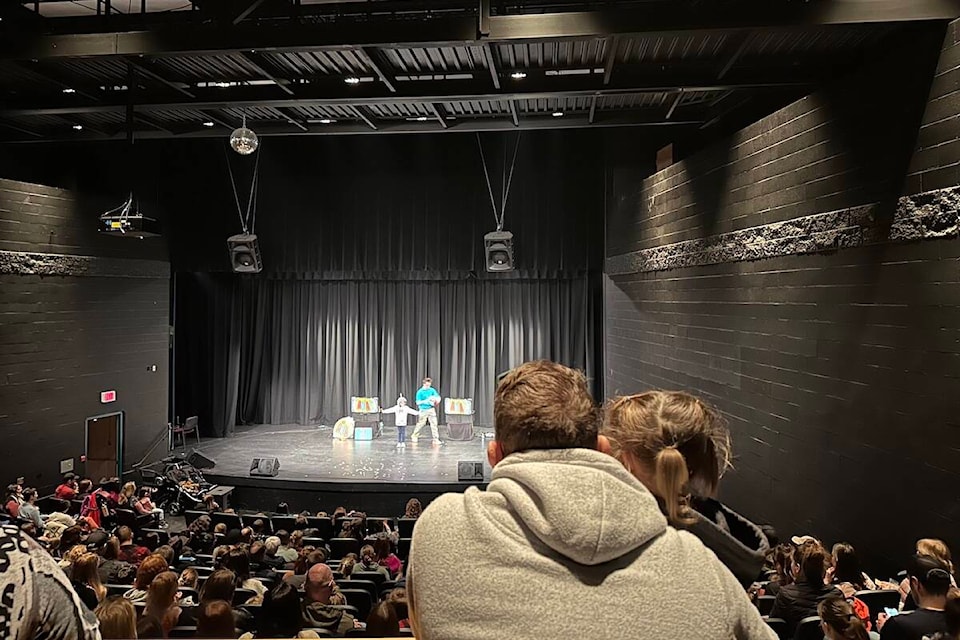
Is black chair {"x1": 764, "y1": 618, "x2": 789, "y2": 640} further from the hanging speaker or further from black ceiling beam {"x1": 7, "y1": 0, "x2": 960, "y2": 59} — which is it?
the hanging speaker

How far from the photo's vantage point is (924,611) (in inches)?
135

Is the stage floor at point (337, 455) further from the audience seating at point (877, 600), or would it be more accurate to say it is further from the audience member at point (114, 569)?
the audience seating at point (877, 600)

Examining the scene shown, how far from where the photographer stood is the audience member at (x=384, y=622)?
3.79 metres

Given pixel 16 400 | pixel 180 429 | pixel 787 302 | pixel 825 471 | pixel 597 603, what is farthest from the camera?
pixel 180 429

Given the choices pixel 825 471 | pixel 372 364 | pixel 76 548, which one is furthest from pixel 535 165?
pixel 76 548

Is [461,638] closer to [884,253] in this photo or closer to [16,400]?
[884,253]

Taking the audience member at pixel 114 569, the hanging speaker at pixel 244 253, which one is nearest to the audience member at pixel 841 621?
the audience member at pixel 114 569

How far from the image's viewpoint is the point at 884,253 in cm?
576

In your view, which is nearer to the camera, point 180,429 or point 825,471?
point 825,471

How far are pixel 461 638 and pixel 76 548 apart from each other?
546 cm

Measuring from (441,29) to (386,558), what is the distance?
4.96 metres

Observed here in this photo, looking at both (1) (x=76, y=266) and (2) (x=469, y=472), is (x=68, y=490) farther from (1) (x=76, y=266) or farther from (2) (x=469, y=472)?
(2) (x=469, y=472)

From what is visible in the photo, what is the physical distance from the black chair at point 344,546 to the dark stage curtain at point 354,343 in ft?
31.6

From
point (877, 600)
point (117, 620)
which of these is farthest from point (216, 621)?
point (877, 600)
